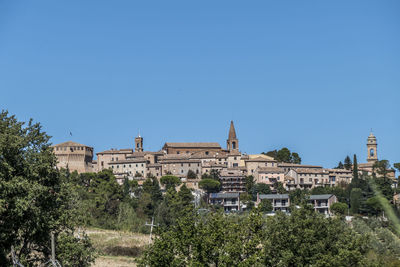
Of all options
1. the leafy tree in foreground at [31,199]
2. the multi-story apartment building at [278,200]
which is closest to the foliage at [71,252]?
the leafy tree in foreground at [31,199]

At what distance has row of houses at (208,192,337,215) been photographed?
300 feet

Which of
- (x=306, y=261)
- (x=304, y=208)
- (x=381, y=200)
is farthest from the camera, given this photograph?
(x=304, y=208)

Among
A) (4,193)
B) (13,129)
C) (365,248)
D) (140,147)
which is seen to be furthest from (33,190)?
(140,147)

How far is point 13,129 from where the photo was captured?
2302 centimetres

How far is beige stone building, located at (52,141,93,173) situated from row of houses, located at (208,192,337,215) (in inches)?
1222

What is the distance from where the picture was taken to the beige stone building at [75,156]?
112m

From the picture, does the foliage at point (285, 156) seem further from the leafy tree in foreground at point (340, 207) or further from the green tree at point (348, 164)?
the leafy tree in foreground at point (340, 207)

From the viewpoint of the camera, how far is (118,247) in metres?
43.2

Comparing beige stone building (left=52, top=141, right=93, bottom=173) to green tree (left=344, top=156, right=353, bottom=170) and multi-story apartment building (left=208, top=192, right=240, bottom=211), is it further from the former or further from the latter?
green tree (left=344, top=156, right=353, bottom=170)

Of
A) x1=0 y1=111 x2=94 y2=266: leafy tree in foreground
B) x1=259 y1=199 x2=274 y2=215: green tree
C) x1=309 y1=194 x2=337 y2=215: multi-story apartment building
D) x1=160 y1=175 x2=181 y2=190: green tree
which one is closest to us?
x1=0 y1=111 x2=94 y2=266: leafy tree in foreground

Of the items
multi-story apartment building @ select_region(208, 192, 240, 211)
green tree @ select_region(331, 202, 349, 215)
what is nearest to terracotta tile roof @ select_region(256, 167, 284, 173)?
multi-story apartment building @ select_region(208, 192, 240, 211)

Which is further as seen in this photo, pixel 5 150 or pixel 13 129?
pixel 13 129

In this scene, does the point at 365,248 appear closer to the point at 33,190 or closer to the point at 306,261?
the point at 306,261

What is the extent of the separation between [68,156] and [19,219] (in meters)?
93.6
